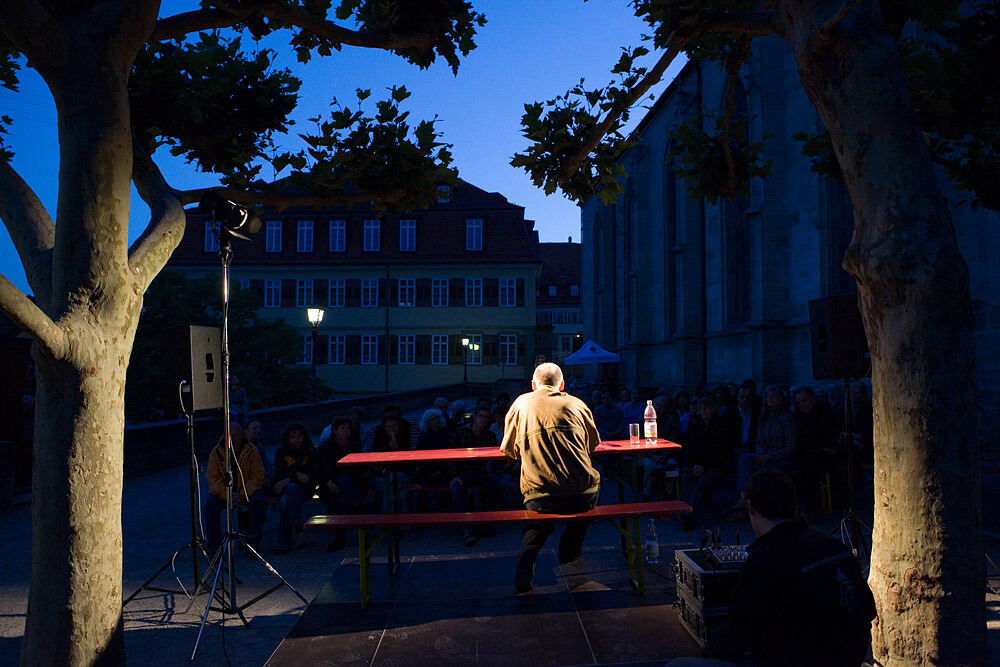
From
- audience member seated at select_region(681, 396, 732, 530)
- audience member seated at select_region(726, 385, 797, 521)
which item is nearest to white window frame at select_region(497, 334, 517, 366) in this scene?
audience member seated at select_region(681, 396, 732, 530)

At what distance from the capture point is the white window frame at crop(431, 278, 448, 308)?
139ft

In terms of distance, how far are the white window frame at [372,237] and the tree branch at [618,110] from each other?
122 ft

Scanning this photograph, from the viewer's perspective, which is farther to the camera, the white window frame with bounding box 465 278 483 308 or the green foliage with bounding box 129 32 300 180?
the white window frame with bounding box 465 278 483 308

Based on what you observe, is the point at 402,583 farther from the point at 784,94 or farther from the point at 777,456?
the point at 784,94

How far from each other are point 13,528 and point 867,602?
987cm

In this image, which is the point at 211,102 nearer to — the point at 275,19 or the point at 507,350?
the point at 275,19

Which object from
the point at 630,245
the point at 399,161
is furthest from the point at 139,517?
the point at 630,245

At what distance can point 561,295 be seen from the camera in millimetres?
78188

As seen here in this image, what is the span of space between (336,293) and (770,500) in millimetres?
41213

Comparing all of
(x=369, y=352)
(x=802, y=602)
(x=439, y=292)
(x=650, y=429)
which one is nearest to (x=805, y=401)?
(x=650, y=429)

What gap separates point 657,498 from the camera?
985cm

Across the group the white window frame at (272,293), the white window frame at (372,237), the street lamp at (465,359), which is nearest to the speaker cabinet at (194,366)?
the street lamp at (465,359)

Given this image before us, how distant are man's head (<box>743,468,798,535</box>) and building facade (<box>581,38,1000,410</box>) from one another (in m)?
4.48

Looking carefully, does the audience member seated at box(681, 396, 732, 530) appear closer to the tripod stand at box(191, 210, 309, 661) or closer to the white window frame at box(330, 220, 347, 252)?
the tripod stand at box(191, 210, 309, 661)
